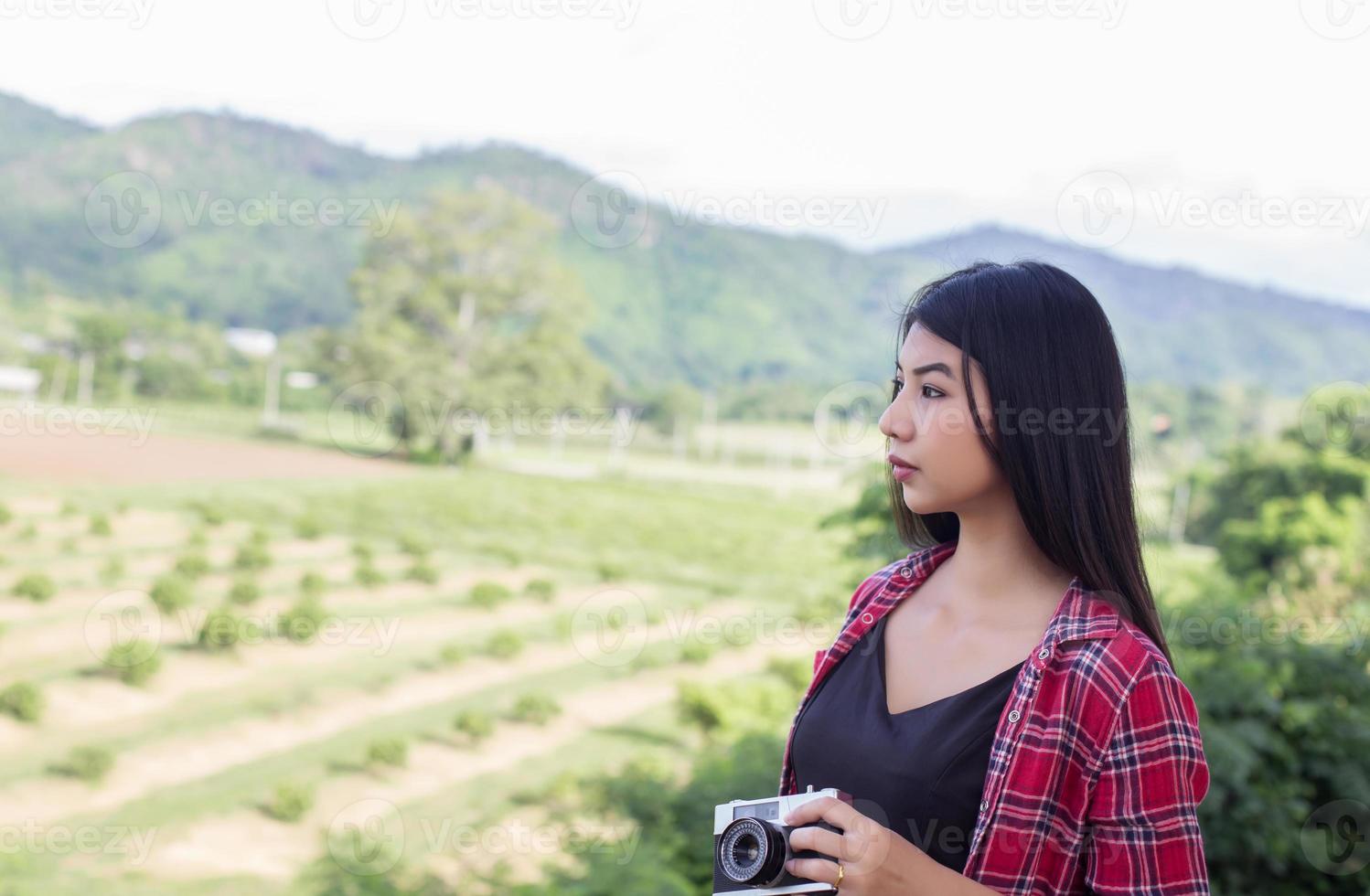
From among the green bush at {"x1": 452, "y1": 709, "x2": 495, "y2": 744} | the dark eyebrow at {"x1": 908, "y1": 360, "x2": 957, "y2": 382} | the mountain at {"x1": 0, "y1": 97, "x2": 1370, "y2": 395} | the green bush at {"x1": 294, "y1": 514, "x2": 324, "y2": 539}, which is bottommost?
the green bush at {"x1": 452, "y1": 709, "x2": 495, "y2": 744}

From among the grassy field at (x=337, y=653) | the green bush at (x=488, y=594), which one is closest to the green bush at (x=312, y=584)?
the grassy field at (x=337, y=653)

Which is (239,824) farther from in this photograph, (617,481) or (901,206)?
(901,206)

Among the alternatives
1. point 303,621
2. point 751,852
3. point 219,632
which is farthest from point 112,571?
point 751,852

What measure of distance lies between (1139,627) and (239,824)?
4.68m

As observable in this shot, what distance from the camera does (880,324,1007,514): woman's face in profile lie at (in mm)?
1029

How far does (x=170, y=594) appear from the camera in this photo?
5.68 meters

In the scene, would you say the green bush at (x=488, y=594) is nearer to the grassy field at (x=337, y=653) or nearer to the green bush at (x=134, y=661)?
the grassy field at (x=337, y=653)

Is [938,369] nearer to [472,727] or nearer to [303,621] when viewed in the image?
[472,727]

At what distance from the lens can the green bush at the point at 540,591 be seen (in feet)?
24.6

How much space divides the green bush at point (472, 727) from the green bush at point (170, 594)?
150 centimetres

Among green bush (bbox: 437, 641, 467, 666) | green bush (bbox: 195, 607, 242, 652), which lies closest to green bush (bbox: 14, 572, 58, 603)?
green bush (bbox: 195, 607, 242, 652)

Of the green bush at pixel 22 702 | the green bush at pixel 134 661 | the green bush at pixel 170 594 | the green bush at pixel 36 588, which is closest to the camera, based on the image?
the green bush at pixel 22 702

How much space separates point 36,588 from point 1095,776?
5.65 meters

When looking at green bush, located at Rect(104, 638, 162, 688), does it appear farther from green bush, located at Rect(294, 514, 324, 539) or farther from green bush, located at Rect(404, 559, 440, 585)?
green bush, located at Rect(404, 559, 440, 585)
